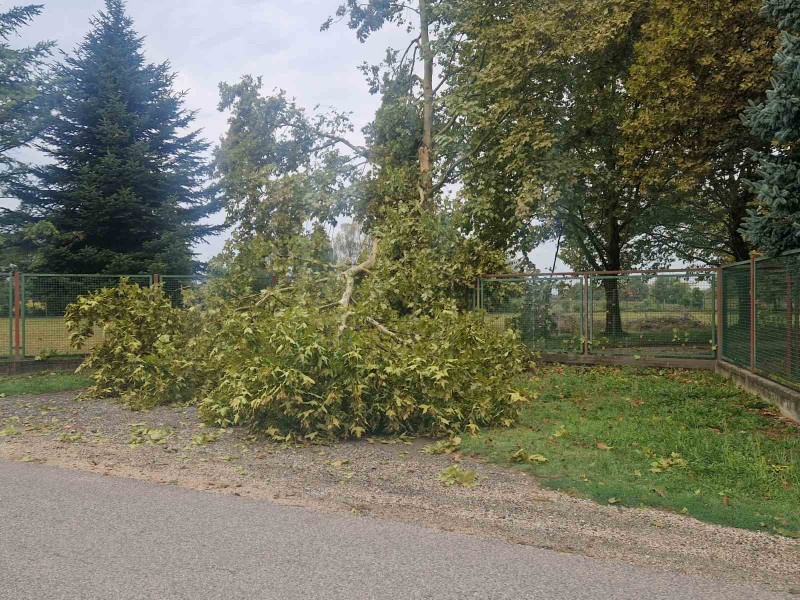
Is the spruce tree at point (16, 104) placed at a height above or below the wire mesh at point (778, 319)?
above

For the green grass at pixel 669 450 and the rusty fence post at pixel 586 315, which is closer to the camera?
the green grass at pixel 669 450

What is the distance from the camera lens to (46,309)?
13.8 m

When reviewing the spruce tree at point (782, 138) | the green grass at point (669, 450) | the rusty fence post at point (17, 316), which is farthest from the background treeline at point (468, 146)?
the rusty fence post at point (17, 316)

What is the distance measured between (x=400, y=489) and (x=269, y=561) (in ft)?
5.99

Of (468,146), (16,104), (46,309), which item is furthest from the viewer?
(16,104)

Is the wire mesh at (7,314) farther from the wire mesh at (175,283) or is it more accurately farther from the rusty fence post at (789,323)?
the rusty fence post at (789,323)

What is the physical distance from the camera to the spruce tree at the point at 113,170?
2752cm

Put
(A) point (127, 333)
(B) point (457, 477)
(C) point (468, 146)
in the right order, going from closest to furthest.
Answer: (B) point (457, 477), (A) point (127, 333), (C) point (468, 146)

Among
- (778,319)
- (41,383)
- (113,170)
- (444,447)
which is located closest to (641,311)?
(778,319)

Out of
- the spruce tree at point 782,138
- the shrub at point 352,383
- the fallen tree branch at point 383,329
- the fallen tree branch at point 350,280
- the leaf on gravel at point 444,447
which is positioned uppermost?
the spruce tree at point 782,138

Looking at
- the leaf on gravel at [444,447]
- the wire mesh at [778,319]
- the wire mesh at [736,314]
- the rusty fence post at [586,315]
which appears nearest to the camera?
the leaf on gravel at [444,447]

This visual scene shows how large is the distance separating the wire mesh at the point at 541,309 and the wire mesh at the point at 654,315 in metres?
0.38

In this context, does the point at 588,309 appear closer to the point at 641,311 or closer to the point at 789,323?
the point at 641,311

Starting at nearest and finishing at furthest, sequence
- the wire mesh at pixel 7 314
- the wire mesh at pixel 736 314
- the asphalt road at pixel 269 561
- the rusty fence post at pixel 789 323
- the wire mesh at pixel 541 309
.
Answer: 1. the asphalt road at pixel 269 561
2. the rusty fence post at pixel 789 323
3. the wire mesh at pixel 736 314
4. the wire mesh at pixel 7 314
5. the wire mesh at pixel 541 309
